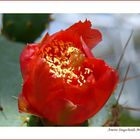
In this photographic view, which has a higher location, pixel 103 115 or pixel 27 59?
pixel 27 59

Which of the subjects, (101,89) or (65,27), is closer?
(101,89)

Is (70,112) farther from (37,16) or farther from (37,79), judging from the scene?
(37,16)

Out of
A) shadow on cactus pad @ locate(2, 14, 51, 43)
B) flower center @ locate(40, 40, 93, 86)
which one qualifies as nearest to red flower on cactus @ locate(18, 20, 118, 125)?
flower center @ locate(40, 40, 93, 86)

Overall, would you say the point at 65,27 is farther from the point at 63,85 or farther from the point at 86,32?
the point at 63,85

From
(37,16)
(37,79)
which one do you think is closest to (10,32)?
(37,16)

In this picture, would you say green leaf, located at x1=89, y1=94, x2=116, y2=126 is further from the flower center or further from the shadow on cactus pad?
the shadow on cactus pad

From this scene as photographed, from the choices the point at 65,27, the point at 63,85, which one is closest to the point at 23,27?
the point at 65,27

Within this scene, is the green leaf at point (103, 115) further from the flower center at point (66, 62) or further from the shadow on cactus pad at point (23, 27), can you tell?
the shadow on cactus pad at point (23, 27)
